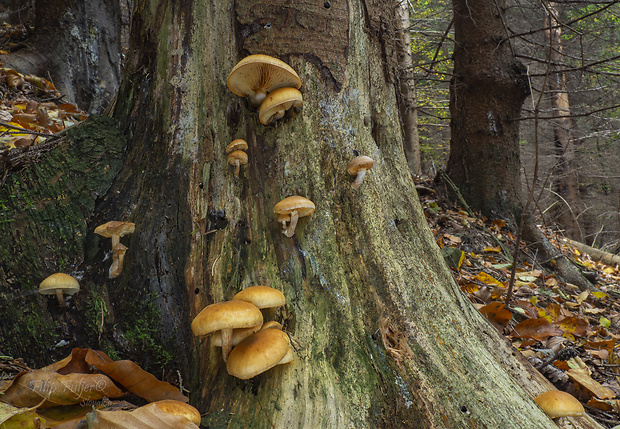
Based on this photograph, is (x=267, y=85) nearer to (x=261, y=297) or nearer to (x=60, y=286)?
(x=261, y=297)

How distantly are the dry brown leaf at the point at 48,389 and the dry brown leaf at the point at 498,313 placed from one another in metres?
2.77

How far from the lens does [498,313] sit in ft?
10.2

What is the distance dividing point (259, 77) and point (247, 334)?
4.37ft

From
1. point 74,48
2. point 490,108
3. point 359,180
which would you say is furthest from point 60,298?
point 74,48

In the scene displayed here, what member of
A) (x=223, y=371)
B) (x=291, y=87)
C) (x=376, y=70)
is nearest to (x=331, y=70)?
(x=291, y=87)

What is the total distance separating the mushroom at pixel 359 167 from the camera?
200 cm

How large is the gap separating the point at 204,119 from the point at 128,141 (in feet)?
1.73

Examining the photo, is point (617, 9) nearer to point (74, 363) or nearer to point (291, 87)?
point (291, 87)

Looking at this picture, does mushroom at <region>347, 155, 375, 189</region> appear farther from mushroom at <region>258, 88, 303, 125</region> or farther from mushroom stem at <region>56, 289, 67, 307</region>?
mushroom stem at <region>56, 289, 67, 307</region>

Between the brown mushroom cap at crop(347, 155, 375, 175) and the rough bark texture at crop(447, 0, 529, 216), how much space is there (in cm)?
424

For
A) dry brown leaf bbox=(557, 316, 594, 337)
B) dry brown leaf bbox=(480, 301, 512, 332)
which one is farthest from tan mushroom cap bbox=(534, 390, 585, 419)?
dry brown leaf bbox=(557, 316, 594, 337)

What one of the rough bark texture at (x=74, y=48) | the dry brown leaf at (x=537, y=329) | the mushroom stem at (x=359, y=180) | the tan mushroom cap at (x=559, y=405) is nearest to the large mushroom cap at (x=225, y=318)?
the mushroom stem at (x=359, y=180)

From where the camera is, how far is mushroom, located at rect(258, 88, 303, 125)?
1.95 m

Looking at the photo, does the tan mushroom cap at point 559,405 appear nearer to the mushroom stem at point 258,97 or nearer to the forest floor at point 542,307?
the forest floor at point 542,307
